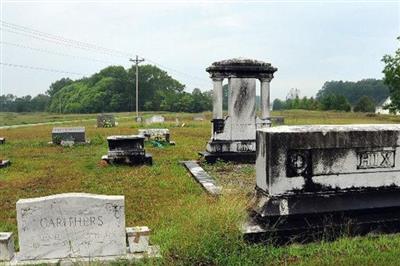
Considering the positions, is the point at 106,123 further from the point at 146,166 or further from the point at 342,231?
the point at 342,231

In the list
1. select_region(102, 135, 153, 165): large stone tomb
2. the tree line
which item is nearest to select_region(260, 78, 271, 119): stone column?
select_region(102, 135, 153, 165): large stone tomb

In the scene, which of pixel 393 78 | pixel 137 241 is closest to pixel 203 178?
pixel 137 241

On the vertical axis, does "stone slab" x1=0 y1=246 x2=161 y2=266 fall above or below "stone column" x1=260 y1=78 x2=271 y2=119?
below

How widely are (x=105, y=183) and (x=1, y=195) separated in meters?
2.07

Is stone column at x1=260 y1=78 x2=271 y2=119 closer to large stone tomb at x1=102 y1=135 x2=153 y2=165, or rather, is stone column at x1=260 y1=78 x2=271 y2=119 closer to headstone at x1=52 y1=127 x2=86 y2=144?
large stone tomb at x1=102 y1=135 x2=153 y2=165

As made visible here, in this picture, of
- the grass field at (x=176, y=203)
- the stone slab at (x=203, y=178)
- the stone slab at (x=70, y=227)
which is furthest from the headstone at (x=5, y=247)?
the stone slab at (x=203, y=178)

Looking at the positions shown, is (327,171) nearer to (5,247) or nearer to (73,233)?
(73,233)

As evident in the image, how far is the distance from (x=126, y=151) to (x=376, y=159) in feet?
25.3

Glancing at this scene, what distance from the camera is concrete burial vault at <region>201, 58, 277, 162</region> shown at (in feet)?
40.6

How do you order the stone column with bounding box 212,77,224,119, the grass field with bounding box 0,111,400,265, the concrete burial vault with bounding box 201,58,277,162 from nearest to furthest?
the grass field with bounding box 0,111,400,265 < the concrete burial vault with bounding box 201,58,277,162 < the stone column with bounding box 212,77,224,119

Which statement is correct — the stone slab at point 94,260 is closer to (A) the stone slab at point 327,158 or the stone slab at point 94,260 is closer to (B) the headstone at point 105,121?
(A) the stone slab at point 327,158

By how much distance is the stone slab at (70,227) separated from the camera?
4.62 metres

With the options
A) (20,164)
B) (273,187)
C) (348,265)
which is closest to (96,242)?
(273,187)

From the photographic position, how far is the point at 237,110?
41.4 ft
